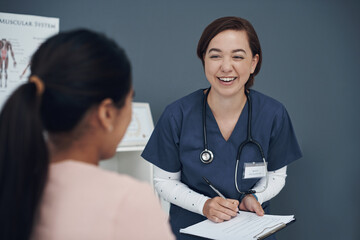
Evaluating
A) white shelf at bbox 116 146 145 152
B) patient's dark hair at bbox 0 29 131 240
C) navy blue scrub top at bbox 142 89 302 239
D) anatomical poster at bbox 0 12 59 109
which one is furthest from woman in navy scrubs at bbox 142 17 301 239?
patient's dark hair at bbox 0 29 131 240

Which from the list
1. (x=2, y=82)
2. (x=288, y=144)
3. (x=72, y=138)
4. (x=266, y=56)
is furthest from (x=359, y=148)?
(x=72, y=138)

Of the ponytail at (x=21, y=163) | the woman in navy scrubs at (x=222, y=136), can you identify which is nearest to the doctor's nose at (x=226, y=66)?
the woman in navy scrubs at (x=222, y=136)

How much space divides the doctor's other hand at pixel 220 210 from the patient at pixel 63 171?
601mm

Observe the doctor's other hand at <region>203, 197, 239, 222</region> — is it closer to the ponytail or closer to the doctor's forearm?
the doctor's forearm

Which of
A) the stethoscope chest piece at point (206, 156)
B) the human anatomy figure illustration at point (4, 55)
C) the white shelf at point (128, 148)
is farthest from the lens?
the white shelf at point (128, 148)

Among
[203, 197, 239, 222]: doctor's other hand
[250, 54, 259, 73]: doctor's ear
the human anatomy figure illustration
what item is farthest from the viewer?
the human anatomy figure illustration

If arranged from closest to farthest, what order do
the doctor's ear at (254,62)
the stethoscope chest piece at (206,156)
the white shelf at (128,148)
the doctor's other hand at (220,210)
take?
1. the doctor's other hand at (220,210)
2. the stethoscope chest piece at (206,156)
3. the doctor's ear at (254,62)
4. the white shelf at (128,148)

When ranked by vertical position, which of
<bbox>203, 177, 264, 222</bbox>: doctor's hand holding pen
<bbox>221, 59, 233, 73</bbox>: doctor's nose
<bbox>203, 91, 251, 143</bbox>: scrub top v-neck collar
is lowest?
<bbox>203, 177, 264, 222</bbox>: doctor's hand holding pen

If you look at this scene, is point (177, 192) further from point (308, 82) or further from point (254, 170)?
point (308, 82)

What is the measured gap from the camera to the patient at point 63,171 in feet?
1.91

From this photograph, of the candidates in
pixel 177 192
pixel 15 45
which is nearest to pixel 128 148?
pixel 177 192

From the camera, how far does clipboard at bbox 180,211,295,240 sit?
108 cm

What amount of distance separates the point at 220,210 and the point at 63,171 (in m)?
0.70

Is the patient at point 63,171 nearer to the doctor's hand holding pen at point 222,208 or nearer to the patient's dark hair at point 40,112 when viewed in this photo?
the patient's dark hair at point 40,112
